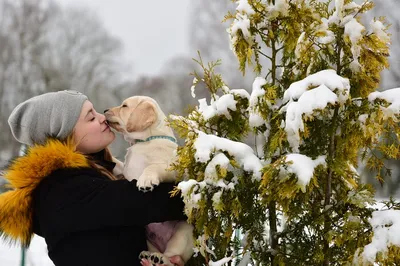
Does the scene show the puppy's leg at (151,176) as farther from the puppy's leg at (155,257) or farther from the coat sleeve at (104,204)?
the puppy's leg at (155,257)

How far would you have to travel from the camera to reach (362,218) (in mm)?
2062

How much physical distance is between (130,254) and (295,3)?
1.48m

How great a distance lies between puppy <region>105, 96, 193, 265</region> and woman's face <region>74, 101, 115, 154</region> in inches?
3.4

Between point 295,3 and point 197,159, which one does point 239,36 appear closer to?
point 295,3

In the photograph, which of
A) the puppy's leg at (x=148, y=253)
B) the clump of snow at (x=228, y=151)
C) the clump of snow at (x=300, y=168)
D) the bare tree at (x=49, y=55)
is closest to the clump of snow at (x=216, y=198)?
the clump of snow at (x=228, y=151)

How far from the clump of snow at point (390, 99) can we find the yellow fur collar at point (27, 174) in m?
1.50

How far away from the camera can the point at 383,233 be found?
195cm

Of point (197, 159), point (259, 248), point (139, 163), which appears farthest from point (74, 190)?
point (259, 248)

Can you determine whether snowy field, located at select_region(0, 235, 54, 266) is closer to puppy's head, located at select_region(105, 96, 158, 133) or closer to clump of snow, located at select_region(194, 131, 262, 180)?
puppy's head, located at select_region(105, 96, 158, 133)

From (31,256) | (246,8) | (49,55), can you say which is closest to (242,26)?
(246,8)

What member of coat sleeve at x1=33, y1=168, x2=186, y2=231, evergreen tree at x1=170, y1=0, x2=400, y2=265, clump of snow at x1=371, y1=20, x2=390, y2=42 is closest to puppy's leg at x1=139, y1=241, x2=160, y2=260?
coat sleeve at x1=33, y1=168, x2=186, y2=231

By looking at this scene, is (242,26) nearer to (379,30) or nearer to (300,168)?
(379,30)

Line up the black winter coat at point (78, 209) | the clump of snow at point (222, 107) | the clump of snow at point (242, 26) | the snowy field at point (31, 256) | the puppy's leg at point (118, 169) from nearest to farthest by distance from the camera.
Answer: the clump of snow at point (242, 26)
the clump of snow at point (222, 107)
the black winter coat at point (78, 209)
the puppy's leg at point (118, 169)
the snowy field at point (31, 256)

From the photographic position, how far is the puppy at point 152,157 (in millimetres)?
2656
